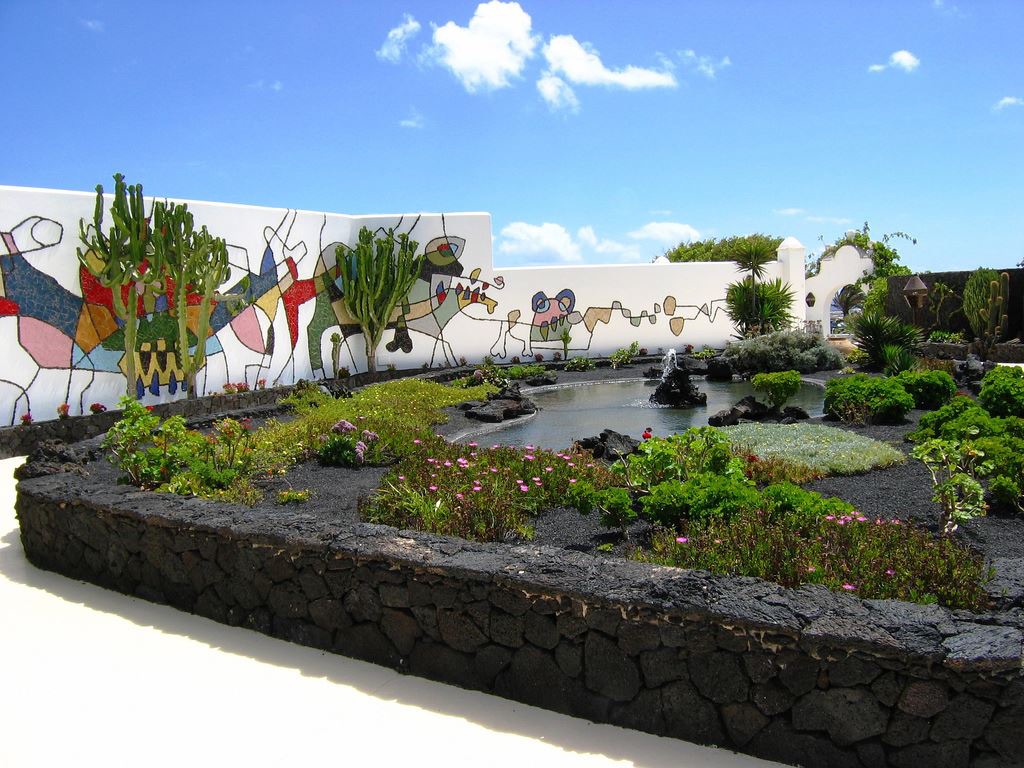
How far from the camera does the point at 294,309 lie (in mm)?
16938

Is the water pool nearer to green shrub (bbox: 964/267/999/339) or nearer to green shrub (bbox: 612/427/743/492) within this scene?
green shrub (bbox: 612/427/743/492)

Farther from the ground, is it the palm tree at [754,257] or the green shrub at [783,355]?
the palm tree at [754,257]

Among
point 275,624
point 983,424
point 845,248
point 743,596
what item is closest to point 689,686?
point 743,596

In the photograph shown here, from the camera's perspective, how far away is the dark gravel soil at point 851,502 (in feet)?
17.2

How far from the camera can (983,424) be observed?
7.87 metres

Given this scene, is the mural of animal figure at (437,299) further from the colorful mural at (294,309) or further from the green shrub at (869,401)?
the green shrub at (869,401)

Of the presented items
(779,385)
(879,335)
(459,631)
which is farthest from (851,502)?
(879,335)

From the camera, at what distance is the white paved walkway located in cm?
363

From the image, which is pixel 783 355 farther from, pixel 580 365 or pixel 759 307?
pixel 580 365

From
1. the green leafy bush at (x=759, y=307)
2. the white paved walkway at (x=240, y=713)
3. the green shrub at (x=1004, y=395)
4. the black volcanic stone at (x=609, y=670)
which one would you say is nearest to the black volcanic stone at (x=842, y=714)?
the white paved walkway at (x=240, y=713)

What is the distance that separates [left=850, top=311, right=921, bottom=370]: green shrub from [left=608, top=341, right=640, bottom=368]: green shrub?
5.54m

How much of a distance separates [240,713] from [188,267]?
34.5 feet

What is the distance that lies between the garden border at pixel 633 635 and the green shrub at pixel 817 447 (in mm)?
4281

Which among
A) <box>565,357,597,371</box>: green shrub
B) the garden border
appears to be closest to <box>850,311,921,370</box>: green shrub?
<box>565,357,597,371</box>: green shrub
